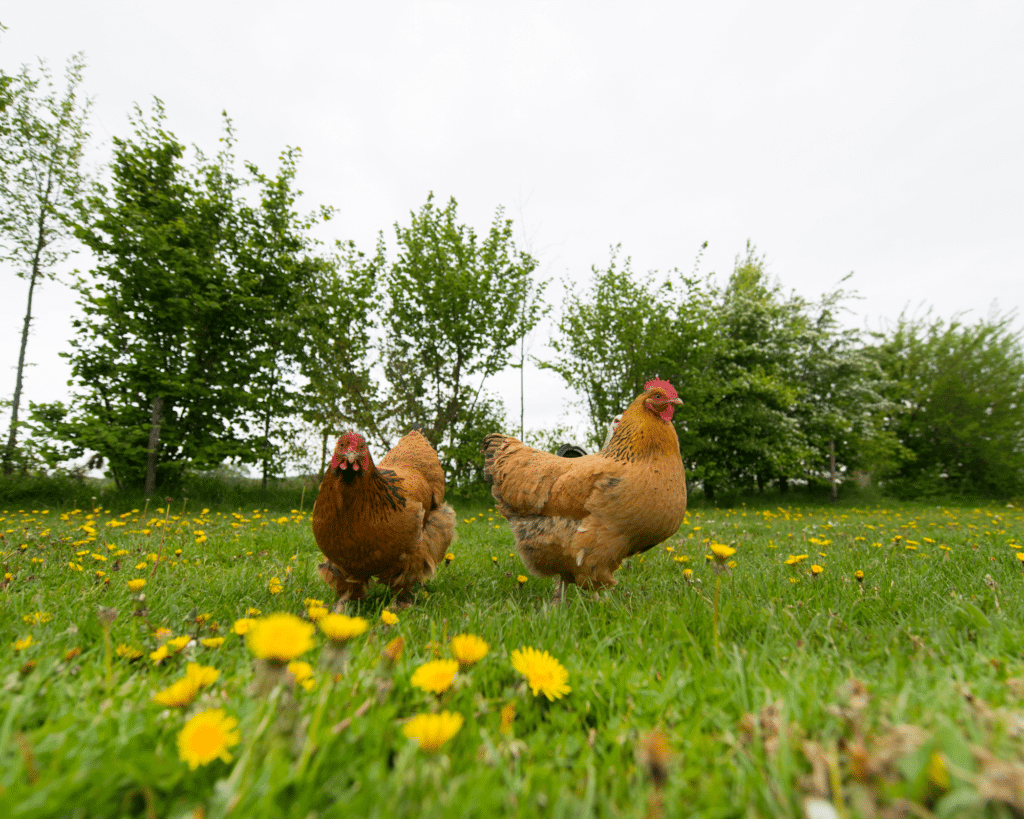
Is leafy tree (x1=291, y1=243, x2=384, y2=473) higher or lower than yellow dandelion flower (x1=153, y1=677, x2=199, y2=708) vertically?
higher

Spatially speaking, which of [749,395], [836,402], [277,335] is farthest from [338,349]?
[836,402]

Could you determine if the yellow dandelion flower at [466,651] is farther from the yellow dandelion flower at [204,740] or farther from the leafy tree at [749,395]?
the leafy tree at [749,395]

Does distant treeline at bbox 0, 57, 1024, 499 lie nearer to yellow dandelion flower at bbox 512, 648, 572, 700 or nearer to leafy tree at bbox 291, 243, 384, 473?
leafy tree at bbox 291, 243, 384, 473

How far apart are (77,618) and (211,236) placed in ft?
36.2

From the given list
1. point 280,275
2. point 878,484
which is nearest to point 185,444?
point 280,275

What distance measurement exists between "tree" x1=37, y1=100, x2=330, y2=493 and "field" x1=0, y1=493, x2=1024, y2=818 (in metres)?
8.40

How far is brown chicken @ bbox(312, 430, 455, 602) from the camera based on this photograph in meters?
2.79

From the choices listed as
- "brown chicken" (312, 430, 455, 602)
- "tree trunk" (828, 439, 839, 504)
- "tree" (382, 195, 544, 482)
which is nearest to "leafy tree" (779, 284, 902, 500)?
"tree trunk" (828, 439, 839, 504)

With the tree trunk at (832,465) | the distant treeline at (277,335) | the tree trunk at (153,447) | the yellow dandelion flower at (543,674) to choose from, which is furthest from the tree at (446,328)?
the tree trunk at (832,465)

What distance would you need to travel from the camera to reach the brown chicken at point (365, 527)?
9.14 ft

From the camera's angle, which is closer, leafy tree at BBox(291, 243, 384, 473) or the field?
the field

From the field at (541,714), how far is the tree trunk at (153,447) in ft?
27.2

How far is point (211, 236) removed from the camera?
10.1m

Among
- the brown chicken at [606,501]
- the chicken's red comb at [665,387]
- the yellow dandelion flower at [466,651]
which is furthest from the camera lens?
the chicken's red comb at [665,387]
